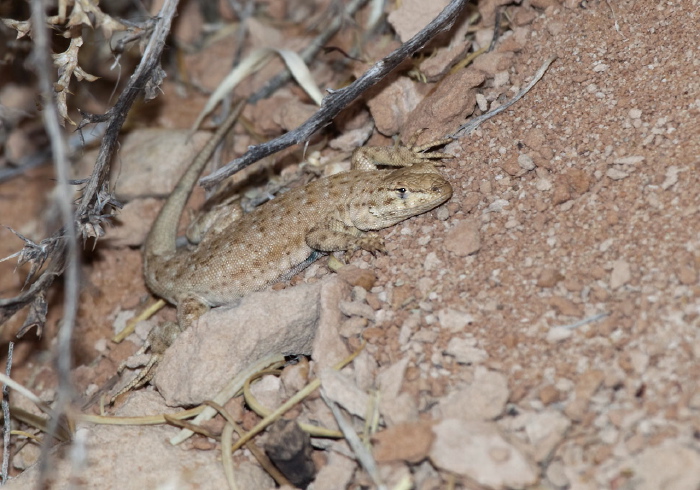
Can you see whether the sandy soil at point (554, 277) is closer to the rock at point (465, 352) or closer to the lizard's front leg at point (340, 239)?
the rock at point (465, 352)

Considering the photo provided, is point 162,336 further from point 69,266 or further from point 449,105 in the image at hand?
point 449,105

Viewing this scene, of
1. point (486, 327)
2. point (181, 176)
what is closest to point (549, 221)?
point (486, 327)

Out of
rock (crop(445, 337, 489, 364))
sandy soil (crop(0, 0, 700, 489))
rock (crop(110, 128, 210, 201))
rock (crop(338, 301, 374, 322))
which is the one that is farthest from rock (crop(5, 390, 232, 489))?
rock (crop(110, 128, 210, 201))

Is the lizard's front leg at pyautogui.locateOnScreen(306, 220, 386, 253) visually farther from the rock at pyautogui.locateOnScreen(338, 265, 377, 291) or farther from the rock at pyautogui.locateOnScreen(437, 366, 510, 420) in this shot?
the rock at pyautogui.locateOnScreen(437, 366, 510, 420)

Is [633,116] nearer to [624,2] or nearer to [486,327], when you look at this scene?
[624,2]

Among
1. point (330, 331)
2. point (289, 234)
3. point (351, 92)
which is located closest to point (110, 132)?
point (289, 234)

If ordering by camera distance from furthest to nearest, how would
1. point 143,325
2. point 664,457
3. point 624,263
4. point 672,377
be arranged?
1. point 143,325
2. point 624,263
3. point 672,377
4. point 664,457
